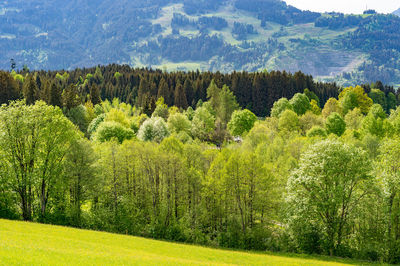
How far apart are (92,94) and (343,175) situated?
12728 centimetres

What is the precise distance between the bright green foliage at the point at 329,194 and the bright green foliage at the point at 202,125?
71.1 metres

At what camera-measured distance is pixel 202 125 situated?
11688 centimetres

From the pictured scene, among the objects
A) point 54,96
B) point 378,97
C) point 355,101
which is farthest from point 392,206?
point 378,97

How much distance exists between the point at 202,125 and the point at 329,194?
249 ft

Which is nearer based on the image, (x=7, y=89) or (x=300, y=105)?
(x=7, y=89)

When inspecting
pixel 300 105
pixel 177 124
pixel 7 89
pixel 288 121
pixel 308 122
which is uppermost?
pixel 7 89

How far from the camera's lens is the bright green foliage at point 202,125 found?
11531 centimetres

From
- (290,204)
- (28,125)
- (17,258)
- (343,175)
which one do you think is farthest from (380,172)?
(28,125)

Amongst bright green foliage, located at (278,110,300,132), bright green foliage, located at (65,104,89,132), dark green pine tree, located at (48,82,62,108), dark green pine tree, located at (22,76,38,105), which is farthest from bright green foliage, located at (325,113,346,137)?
dark green pine tree, located at (22,76,38,105)

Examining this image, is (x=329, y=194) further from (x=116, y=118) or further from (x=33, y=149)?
(x=116, y=118)

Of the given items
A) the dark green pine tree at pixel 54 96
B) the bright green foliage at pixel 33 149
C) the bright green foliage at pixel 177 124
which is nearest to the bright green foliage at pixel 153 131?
the bright green foliage at pixel 177 124

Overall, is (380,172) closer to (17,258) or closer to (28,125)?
(17,258)

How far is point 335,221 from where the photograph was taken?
4438cm

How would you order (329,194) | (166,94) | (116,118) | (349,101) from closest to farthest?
(329,194), (116,118), (349,101), (166,94)
